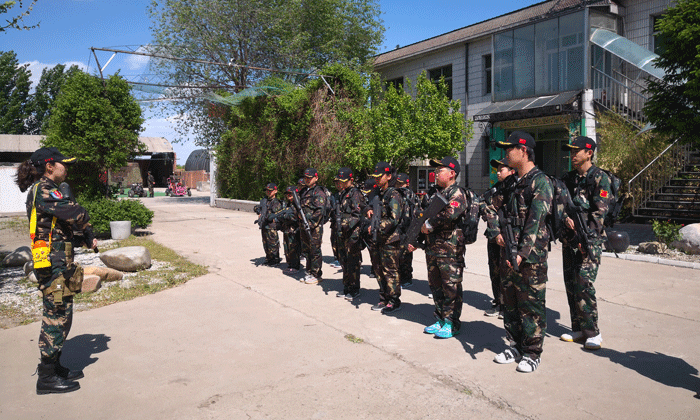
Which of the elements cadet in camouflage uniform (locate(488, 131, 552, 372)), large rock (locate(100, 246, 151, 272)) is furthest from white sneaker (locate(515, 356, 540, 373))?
large rock (locate(100, 246, 151, 272))

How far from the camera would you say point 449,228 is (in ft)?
16.8

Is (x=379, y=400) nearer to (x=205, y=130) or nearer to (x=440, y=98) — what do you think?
(x=440, y=98)

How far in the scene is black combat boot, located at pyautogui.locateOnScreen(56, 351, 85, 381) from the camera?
163 inches

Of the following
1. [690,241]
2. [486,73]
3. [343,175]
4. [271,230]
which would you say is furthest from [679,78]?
[486,73]

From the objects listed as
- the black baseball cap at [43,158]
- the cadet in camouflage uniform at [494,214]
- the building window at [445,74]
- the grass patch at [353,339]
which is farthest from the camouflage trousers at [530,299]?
the building window at [445,74]

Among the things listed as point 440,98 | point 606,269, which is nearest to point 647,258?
point 606,269

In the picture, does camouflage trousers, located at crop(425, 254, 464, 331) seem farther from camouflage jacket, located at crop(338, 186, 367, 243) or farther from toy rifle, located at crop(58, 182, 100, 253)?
toy rifle, located at crop(58, 182, 100, 253)

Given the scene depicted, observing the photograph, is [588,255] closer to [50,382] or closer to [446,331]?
[446,331]

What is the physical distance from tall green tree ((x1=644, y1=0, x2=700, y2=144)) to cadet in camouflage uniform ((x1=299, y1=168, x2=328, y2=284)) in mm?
7375

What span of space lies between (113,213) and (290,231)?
7056 millimetres

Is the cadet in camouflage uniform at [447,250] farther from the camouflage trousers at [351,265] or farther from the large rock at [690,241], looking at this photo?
the large rock at [690,241]

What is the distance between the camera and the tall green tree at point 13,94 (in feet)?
155

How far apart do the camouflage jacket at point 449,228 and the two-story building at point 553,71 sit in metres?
12.2

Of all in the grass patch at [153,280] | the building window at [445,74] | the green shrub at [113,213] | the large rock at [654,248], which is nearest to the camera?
the grass patch at [153,280]
